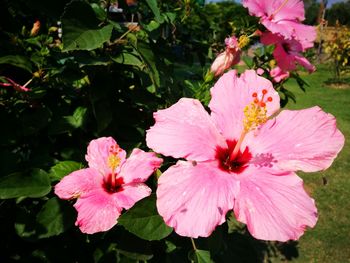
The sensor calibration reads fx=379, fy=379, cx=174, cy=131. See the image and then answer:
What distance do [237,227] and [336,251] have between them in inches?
38.9

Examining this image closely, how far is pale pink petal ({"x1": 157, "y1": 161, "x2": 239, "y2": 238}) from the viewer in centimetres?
92

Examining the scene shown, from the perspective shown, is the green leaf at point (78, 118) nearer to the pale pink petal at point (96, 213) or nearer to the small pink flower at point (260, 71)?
the pale pink petal at point (96, 213)

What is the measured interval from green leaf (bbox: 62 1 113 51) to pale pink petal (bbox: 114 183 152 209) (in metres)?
0.46

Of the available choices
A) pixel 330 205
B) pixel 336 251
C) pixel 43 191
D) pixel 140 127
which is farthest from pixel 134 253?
pixel 330 205

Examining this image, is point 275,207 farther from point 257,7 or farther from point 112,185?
point 257,7

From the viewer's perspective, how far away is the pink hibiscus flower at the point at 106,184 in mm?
1135

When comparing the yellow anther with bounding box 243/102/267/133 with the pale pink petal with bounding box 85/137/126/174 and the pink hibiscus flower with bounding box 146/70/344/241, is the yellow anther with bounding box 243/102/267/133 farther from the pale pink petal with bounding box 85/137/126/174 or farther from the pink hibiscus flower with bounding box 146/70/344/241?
the pale pink petal with bounding box 85/137/126/174

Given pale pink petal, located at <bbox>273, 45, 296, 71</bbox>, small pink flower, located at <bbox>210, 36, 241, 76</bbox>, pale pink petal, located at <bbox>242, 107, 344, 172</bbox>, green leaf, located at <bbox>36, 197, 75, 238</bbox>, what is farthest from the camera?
pale pink petal, located at <bbox>273, 45, 296, 71</bbox>

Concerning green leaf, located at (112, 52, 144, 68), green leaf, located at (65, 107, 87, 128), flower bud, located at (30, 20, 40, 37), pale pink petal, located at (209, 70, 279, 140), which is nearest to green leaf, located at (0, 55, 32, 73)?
green leaf, located at (65, 107, 87, 128)

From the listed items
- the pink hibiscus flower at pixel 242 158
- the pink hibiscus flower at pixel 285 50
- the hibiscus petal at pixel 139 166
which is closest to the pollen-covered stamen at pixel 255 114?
the pink hibiscus flower at pixel 242 158

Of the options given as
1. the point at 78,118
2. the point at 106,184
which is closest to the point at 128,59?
the point at 78,118

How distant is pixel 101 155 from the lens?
135cm

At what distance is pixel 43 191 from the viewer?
132cm

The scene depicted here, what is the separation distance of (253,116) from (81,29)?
1.99ft
